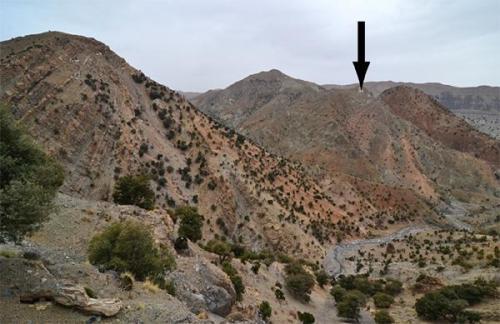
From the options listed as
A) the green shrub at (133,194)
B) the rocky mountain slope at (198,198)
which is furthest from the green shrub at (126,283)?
the green shrub at (133,194)

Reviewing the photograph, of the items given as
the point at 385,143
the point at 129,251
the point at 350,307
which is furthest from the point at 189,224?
the point at 385,143

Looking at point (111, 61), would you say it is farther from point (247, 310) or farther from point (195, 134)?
point (247, 310)

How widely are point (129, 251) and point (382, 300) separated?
111 feet

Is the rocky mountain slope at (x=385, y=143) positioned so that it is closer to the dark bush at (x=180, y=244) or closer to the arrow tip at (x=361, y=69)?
the dark bush at (x=180, y=244)

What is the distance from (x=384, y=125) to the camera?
143 meters

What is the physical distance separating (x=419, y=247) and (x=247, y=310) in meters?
47.5

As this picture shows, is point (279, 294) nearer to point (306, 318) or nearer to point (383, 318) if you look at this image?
point (306, 318)

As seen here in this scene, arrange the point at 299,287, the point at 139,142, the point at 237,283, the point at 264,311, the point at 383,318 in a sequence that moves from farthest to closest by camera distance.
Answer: the point at 139,142
the point at 299,287
the point at 383,318
the point at 264,311
the point at 237,283

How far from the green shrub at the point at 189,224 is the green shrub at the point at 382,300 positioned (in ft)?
65.3

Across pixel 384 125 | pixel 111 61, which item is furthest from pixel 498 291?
pixel 384 125

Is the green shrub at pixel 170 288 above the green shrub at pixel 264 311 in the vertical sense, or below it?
above

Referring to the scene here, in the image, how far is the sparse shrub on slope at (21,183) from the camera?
48.6 ft

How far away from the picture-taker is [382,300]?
4703 centimetres

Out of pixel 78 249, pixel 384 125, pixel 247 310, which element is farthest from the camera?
pixel 384 125
